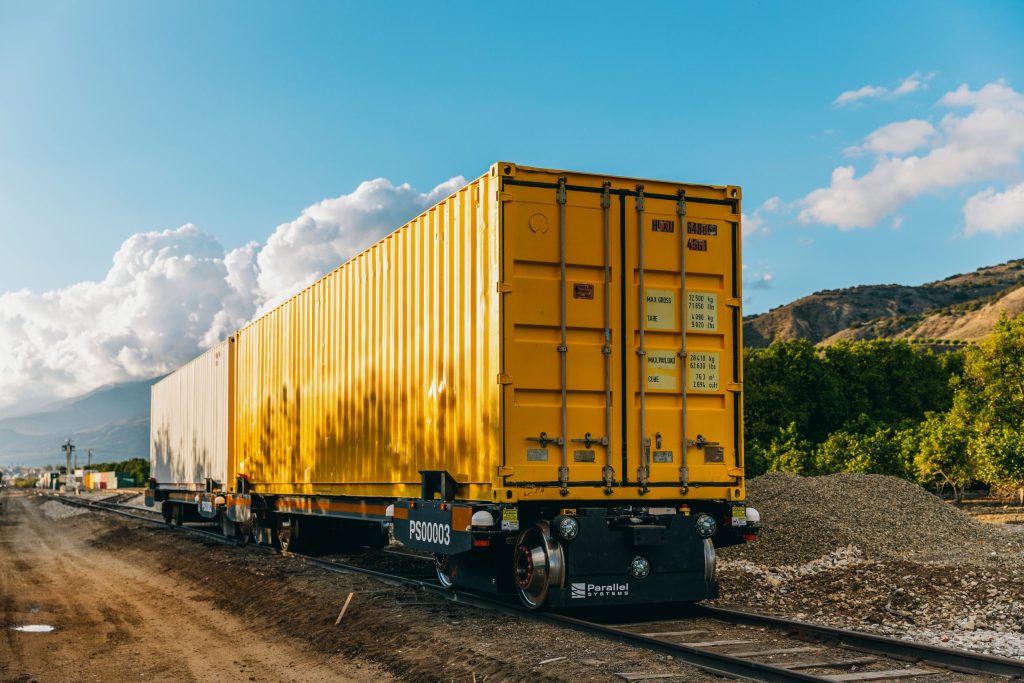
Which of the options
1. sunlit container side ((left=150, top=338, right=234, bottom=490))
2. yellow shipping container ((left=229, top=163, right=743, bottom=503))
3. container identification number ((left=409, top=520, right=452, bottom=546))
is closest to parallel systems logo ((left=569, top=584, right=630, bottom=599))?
yellow shipping container ((left=229, top=163, right=743, bottom=503))

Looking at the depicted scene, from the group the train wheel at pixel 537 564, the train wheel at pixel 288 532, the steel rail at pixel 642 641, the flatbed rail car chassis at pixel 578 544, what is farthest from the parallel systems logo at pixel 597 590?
the train wheel at pixel 288 532

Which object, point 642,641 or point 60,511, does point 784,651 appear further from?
point 60,511

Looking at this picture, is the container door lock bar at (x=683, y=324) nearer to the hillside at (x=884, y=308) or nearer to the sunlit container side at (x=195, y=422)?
the sunlit container side at (x=195, y=422)

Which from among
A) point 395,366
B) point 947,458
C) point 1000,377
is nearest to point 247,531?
point 395,366

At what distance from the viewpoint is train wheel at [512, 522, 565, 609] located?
31.8 ft

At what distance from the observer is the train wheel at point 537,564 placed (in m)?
9.70

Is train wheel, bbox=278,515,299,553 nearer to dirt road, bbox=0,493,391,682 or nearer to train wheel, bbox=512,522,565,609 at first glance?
dirt road, bbox=0,493,391,682

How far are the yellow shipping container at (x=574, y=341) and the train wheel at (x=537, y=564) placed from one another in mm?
497

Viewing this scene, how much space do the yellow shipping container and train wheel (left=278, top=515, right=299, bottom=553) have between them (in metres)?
6.77

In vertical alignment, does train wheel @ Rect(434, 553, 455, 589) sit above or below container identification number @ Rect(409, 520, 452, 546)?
below

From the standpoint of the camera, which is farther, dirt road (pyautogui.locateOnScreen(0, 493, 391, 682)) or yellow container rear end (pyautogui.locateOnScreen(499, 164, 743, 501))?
yellow container rear end (pyautogui.locateOnScreen(499, 164, 743, 501))

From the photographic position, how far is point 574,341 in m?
10.1

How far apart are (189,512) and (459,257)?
20.2m

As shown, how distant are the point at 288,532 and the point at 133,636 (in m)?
7.11
